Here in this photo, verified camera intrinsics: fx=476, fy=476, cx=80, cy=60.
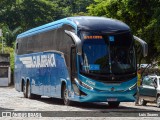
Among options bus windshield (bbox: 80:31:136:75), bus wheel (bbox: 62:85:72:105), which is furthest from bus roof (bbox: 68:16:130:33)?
bus wheel (bbox: 62:85:72:105)

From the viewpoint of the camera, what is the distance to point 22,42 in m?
28.8

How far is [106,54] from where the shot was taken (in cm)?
1877

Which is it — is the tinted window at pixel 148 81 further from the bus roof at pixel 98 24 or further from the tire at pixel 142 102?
the bus roof at pixel 98 24

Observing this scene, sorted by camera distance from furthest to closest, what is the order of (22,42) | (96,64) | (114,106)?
1. (22,42)
2. (114,106)
3. (96,64)

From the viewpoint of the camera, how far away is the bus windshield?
18609 mm

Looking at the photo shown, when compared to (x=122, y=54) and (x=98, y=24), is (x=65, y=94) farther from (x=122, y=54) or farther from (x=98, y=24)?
(x=98, y=24)

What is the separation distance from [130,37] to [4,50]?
44872mm

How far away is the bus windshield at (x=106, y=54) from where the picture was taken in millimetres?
18609

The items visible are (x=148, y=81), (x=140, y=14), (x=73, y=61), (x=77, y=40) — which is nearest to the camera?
(x=77, y=40)

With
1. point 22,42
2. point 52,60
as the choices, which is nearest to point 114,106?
point 52,60

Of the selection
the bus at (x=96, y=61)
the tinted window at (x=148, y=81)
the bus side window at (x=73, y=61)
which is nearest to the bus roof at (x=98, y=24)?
the bus at (x=96, y=61)

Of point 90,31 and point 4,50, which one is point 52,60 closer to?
point 90,31

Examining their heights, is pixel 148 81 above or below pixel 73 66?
below

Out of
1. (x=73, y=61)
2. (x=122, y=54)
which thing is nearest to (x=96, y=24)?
(x=122, y=54)
